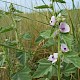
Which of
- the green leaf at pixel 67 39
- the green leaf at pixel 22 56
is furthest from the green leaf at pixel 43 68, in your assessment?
the green leaf at pixel 22 56

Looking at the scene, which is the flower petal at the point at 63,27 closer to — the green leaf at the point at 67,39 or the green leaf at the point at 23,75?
the green leaf at the point at 67,39

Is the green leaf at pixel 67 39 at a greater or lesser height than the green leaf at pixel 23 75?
greater

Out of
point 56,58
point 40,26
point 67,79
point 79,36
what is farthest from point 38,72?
point 40,26

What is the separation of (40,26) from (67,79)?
1.62 meters

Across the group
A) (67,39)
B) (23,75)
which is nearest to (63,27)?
(67,39)

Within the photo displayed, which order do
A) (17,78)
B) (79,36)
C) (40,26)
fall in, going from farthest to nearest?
(40,26) < (79,36) < (17,78)

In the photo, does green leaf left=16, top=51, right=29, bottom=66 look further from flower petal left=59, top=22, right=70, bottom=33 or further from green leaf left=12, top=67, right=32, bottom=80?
flower petal left=59, top=22, right=70, bottom=33

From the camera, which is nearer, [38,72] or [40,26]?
[38,72]

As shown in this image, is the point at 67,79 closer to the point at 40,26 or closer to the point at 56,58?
the point at 56,58

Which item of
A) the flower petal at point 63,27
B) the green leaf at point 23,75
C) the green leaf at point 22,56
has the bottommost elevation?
the green leaf at point 23,75

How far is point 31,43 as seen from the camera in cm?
233

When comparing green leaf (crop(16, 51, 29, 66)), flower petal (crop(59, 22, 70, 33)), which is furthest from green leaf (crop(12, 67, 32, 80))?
flower petal (crop(59, 22, 70, 33))

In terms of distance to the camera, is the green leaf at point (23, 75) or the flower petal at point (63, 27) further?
the green leaf at point (23, 75)

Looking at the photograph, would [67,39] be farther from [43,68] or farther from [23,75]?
[23,75]
